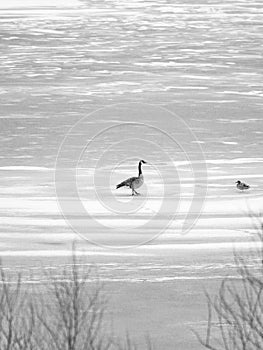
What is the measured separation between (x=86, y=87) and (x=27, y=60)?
4.46m

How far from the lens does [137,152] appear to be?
1962 centimetres

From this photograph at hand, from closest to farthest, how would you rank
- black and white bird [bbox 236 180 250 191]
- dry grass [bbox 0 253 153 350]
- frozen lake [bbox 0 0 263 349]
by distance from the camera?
1. dry grass [bbox 0 253 153 350]
2. frozen lake [bbox 0 0 263 349]
3. black and white bird [bbox 236 180 250 191]

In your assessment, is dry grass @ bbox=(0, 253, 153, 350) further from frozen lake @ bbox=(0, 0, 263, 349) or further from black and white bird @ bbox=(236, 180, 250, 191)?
black and white bird @ bbox=(236, 180, 250, 191)

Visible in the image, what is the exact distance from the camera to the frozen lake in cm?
1237

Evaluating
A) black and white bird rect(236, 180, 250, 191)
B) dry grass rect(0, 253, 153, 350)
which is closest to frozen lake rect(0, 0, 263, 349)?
black and white bird rect(236, 180, 250, 191)

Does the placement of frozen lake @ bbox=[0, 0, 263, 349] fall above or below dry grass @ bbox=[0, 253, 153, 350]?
above

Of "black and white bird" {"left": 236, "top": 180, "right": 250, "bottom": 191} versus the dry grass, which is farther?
"black and white bird" {"left": 236, "top": 180, "right": 250, "bottom": 191}

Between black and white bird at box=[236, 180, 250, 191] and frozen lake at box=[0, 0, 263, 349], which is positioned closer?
frozen lake at box=[0, 0, 263, 349]

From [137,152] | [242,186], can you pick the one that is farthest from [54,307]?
[137,152]

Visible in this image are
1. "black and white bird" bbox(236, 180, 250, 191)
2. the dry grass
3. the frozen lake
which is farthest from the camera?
"black and white bird" bbox(236, 180, 250, 191)

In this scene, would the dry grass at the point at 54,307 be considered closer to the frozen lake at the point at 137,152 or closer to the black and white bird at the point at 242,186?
the frozen lake at the point at 137,152

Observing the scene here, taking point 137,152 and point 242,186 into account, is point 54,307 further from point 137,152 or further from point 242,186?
point 137,152

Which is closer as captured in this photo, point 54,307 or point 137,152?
point 54,307

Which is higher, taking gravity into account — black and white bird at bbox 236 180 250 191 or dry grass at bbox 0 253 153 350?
black and white bird at bbox 236 180 250 191
